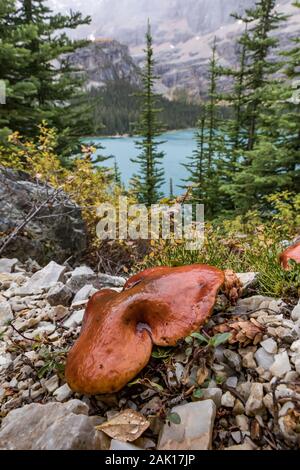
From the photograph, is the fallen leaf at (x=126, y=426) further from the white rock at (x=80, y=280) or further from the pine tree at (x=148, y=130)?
the pine tree at (x=148, y=130)

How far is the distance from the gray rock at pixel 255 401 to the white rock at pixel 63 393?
44.8 inches

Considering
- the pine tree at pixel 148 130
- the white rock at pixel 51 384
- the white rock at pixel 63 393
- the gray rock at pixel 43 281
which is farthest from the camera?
the pine tree at pixel 148 130

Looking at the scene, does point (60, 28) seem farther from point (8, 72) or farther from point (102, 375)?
point (102, 375)

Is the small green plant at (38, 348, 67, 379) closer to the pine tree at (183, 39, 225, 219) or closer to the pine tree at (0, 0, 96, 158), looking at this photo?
the pine tree at (0, 0, 96, 158)

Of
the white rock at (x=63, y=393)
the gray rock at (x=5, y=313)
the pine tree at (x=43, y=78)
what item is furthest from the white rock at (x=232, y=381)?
the pine tree at (x=43, y=78)

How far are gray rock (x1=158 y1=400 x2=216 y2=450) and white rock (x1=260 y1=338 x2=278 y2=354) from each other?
0.49 metres

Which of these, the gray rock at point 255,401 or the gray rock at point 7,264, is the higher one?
the gray rock at point 255,401

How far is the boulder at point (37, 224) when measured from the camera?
5777 millimetres

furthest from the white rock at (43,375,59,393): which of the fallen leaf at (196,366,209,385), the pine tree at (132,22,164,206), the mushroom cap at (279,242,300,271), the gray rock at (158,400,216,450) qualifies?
the pine tree at (132,22,164,206)

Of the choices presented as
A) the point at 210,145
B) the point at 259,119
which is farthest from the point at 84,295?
the point at 210,145

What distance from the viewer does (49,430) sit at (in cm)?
177

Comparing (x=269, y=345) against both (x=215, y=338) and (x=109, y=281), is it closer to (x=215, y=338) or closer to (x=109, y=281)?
(x=215, y=338)

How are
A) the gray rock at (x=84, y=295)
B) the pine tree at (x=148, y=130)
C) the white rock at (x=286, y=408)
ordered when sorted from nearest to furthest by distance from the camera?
1. the white rock at (x=286, y=408)
2. the gray rock at (x=84, y=295)
3. the pine tree at (x=148, y=130)

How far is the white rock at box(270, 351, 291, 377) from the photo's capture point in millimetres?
1902
